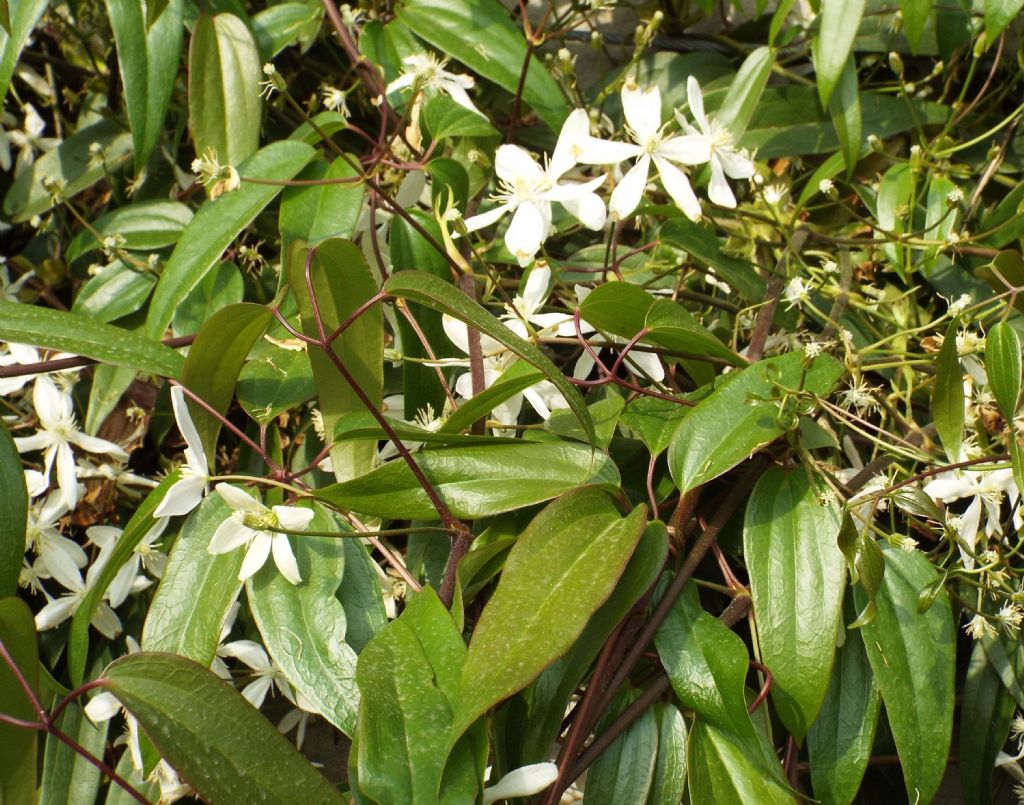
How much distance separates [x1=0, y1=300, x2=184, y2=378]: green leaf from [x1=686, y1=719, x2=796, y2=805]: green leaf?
1.30 ft

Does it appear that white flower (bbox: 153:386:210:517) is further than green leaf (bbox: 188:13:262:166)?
No

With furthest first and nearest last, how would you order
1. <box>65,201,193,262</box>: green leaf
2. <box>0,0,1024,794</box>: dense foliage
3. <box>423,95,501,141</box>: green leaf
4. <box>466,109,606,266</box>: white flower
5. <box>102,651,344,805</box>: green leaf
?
<box>65,201,193,262</box>: green leaf, <box>423,95,501,141</box>: green leaf, <box>466,109,606,266</box>: white flower, <box>0,0,1024,794</box>: dense foliage, <box>102,651,344,805</box>: green leaf

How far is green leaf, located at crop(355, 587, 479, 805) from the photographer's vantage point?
1.44 ft

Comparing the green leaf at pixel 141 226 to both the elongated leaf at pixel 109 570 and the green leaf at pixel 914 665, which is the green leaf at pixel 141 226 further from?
the green leaf at pixel 914 665

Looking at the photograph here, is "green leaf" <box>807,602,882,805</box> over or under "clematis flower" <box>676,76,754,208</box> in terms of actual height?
under

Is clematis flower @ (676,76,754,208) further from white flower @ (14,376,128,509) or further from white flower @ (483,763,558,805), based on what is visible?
white flower @ (14,376,128,509)

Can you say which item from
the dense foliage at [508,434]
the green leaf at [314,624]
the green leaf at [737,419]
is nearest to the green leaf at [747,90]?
the dense foliage at [508,434]

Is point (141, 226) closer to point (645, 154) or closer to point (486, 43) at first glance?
point (486, 43)

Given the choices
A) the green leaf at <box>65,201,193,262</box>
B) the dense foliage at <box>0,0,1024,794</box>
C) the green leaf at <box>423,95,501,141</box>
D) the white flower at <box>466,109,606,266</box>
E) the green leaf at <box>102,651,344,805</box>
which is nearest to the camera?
the green leaf at <box>102,651,344,805</box>

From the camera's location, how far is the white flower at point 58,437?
0.74 metres

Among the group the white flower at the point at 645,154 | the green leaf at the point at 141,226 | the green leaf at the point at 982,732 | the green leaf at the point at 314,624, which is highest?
the white flower at the point at 645,154

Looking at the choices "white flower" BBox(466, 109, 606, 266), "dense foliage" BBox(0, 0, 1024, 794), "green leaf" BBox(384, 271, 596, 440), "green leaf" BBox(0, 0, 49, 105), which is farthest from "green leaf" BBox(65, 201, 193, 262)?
"green leaf" BBox(384, 271, 596, 440)

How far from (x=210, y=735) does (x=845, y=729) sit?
40 centimetres

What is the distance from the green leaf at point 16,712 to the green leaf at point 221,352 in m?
0.17
